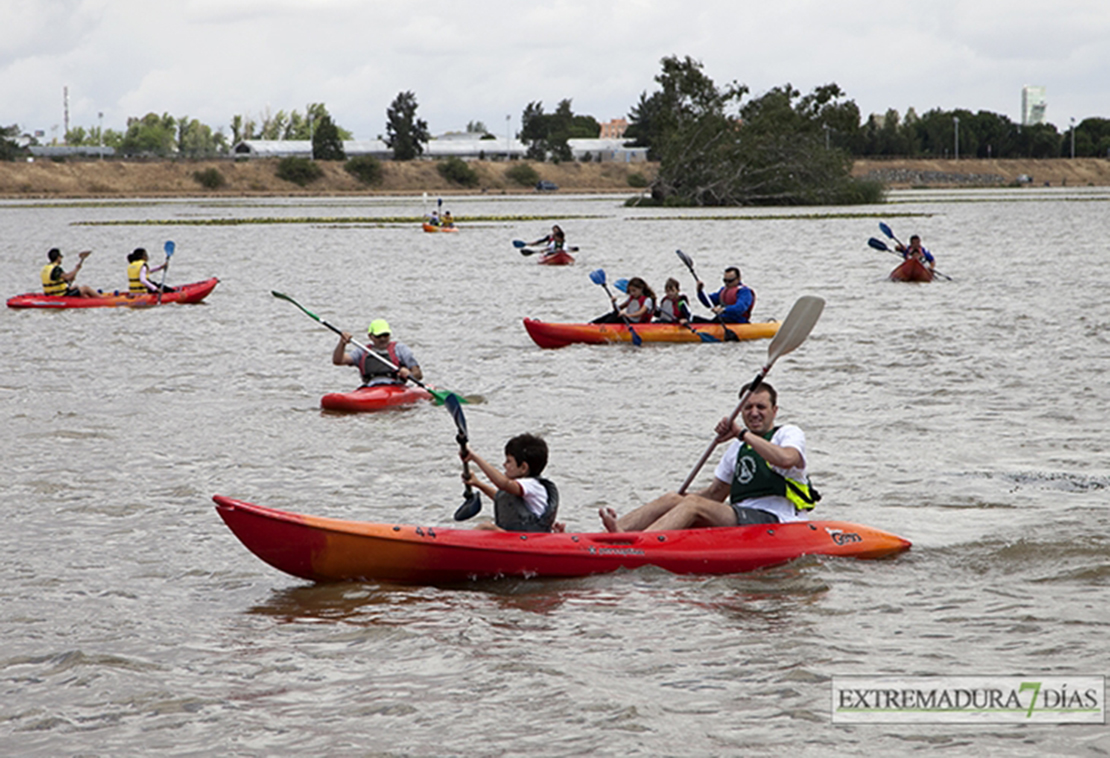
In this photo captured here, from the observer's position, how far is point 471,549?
743 centimetres

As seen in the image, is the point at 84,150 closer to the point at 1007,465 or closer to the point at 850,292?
the point at 850,292

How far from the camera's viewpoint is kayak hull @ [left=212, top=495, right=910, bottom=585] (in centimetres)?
730

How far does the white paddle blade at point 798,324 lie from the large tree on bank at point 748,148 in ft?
187

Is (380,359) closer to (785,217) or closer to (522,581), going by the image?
(522,581)

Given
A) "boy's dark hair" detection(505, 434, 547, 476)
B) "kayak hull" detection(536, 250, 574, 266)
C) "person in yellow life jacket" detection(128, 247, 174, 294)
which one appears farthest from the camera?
"kayak hull" detection(536, 250, 574, 266)

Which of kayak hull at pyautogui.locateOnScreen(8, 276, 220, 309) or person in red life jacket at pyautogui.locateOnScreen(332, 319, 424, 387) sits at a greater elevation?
kayak hull at pyautogui.locateOnScreen(8, 276, 220, 309)

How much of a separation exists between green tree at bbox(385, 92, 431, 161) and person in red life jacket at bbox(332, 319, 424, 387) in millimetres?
110179

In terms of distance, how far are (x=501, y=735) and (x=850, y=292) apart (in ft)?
72.9

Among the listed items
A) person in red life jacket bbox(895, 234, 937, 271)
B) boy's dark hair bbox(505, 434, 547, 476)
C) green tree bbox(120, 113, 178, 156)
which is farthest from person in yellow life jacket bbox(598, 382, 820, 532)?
green tree bbox(120, 113, 178, 156)

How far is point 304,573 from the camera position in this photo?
754cm

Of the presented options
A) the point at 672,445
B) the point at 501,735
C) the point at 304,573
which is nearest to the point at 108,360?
the point at 672,445

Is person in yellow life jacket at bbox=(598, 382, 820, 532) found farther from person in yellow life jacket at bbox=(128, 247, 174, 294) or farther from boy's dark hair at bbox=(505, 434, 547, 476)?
person in yellow life jacket at bbox=(128, 247, 174, 294)

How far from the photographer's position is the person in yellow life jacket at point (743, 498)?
771 centimetres

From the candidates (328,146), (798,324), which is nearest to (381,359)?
(798,324)
